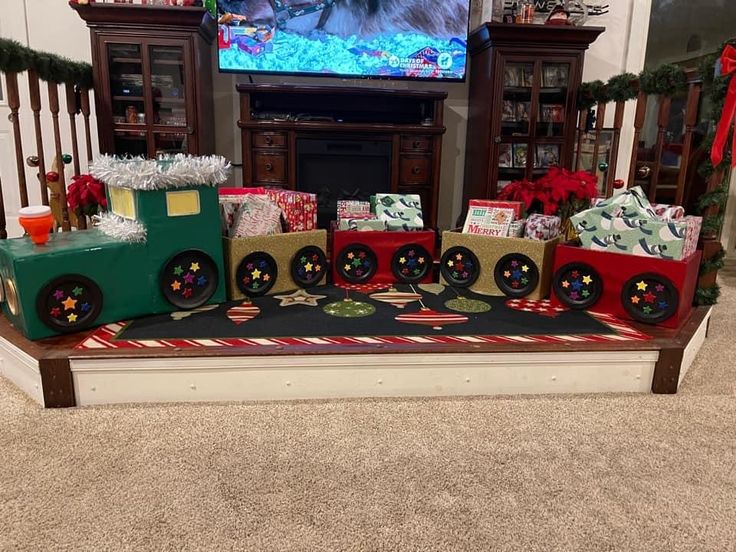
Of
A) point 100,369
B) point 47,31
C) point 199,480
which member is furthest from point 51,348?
point 47,31

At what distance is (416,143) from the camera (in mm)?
3438

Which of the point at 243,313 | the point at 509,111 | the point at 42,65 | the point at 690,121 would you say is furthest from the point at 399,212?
the point at 509,111

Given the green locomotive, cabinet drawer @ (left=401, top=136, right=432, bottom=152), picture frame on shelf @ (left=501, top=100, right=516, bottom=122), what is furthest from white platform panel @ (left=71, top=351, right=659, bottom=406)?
picture frame on shelf @ (left=501, top=100, right=516, bottom=122)

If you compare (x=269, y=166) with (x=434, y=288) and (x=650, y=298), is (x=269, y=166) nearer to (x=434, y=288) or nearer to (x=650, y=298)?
(x=434, y=288)

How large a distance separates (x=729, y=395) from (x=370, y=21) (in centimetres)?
280

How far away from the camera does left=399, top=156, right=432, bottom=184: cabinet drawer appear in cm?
347

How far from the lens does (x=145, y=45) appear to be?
3.07 m

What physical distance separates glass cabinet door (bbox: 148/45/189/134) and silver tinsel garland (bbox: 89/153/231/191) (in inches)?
62.2

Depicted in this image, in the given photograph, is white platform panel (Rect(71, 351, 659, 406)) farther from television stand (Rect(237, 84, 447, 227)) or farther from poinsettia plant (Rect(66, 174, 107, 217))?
television stand (Rect(237, 84, 447, 227))

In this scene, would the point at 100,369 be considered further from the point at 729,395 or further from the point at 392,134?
the point at 392,134

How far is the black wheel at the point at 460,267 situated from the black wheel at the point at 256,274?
64cm

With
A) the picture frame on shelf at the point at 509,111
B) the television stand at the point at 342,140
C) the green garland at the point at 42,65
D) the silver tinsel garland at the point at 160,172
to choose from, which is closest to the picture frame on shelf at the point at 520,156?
the picture frame on shelf at the point at 509,111

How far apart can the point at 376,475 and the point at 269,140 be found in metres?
2.54

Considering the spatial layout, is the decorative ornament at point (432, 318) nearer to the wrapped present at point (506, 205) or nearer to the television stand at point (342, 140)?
the wrapped present at point (506, 205)
